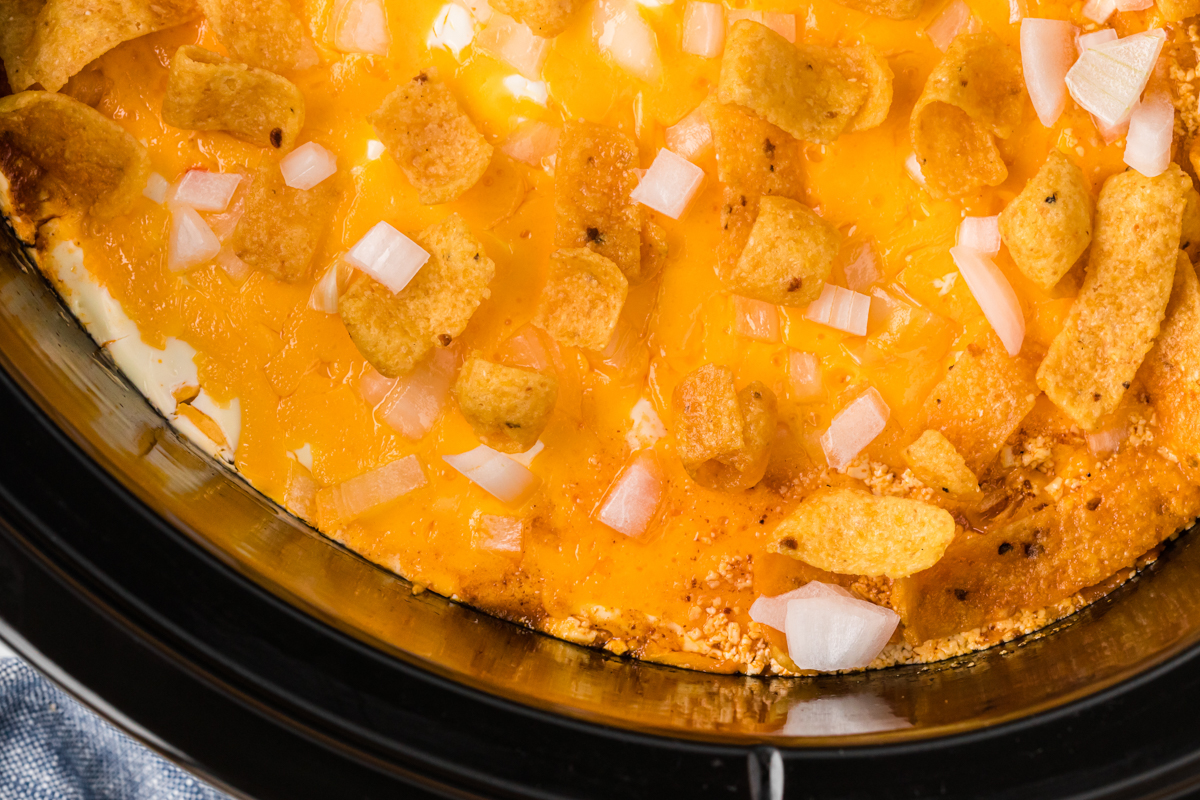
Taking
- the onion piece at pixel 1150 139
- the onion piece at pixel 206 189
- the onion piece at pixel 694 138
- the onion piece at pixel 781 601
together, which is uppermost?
the onion piece at pixel 1150 139

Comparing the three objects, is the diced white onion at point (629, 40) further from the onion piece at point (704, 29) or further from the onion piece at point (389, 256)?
the onion piece at point (389, 256)

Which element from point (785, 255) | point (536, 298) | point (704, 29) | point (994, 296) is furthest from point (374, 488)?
point (994, 296)

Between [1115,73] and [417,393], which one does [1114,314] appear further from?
[417,393]

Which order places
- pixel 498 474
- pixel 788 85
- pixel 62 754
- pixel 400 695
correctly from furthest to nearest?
pixel 62 754
pixel 498 474
pixel 788 85
pixel 400 695

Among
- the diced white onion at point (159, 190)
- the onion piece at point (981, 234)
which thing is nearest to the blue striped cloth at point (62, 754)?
the diced white onion at point (159, 190)

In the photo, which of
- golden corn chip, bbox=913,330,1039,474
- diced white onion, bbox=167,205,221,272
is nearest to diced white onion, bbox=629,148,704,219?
golden corn chip, bbox=913,330,1039,474

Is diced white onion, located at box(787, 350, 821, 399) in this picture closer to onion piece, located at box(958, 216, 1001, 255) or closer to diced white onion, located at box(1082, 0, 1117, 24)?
onion piece, located at box(958, 216, 1001, 255)

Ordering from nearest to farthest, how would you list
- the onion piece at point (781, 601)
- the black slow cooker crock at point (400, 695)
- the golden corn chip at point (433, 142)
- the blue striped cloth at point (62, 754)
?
1. the black slow cooker crock at point (400, 695)
2. the golden corn chip at point (433, 142)
3. the onion piece at point (781, 601)
4. the blue striped cloth at point (62, 754)

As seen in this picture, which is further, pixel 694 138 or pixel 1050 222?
pixel 694 138
